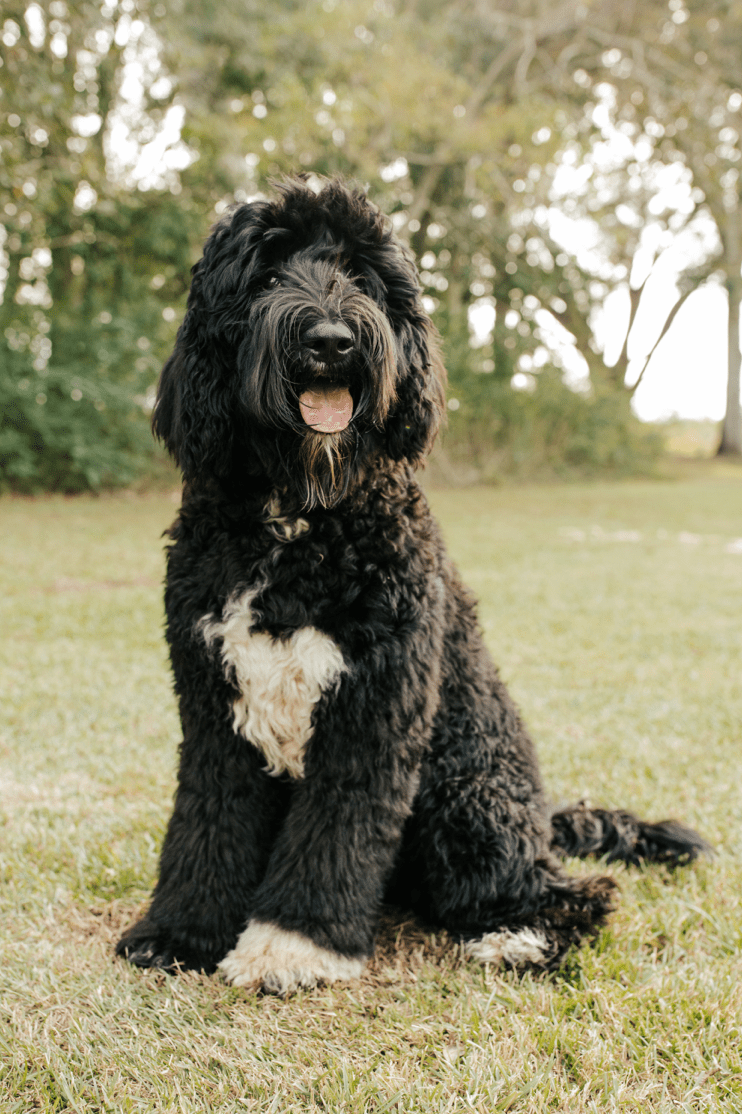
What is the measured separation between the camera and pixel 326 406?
2.21 m

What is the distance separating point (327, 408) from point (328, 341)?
18cm

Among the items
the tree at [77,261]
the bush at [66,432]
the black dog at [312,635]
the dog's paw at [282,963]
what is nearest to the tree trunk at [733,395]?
the tree at [77,261]

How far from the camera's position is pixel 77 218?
1344 cm

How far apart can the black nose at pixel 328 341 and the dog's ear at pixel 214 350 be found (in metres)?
0.27

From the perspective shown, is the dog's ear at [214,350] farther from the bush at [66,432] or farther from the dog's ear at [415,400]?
the bush at [66,432]

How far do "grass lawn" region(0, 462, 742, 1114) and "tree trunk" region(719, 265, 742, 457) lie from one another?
25.1 metres

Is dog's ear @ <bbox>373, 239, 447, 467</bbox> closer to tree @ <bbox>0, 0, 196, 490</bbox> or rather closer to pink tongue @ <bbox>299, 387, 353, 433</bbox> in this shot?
pink tongue @ <bbox>299, 387, 353, 433</bbox>

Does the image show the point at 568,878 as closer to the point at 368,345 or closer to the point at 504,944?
the point at 504,944

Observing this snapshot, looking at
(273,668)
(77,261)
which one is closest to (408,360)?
(273,668)

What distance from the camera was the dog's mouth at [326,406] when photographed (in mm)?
2182

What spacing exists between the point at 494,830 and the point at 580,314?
75.0ft

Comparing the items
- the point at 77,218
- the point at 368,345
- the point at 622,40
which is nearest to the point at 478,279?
the point at 622,40

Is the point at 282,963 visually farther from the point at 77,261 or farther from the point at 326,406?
the point at 77,261

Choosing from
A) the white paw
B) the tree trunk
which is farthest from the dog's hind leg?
the tree trunk
